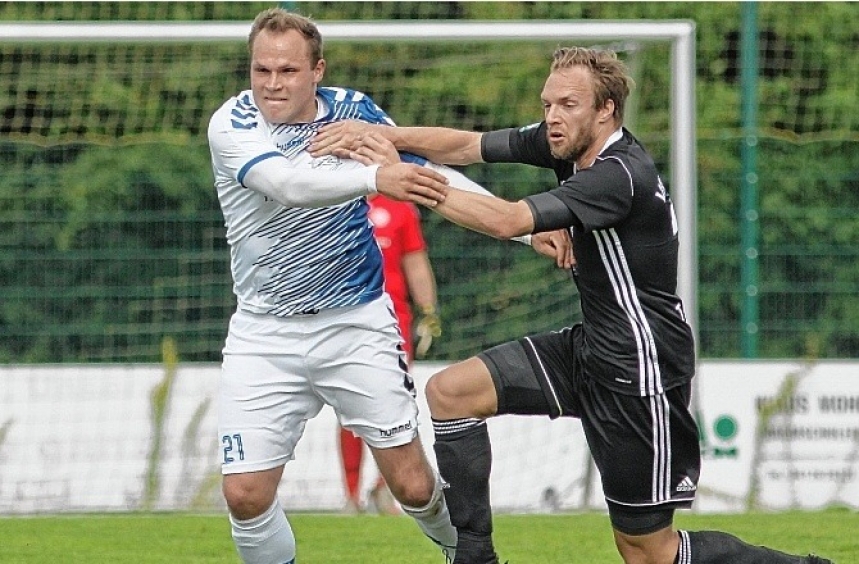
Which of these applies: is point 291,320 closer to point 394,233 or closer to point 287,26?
point 287,26

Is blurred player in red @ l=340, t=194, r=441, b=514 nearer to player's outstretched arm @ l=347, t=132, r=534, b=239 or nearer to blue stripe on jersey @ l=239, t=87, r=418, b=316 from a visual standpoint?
blue stripe on jersey @ l=239, t=87, r=418, b=316

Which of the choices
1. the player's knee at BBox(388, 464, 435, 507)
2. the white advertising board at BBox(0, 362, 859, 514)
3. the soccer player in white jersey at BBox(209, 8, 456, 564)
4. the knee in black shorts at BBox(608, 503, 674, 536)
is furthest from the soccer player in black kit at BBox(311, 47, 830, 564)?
the white advertising board at BBox(0, 362, 859, 514)

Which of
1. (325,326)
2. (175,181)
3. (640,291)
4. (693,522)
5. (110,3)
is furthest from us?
(110,3)

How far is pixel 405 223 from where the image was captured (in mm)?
10586

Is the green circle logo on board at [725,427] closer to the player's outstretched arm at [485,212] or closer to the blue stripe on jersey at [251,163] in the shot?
the player's outstretched arm at [485,212]

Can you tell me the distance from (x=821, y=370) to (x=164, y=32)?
16.0 feet

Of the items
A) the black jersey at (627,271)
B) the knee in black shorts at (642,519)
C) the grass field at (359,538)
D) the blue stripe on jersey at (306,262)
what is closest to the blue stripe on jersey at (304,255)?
the blue stripe on jersey at (306,262)

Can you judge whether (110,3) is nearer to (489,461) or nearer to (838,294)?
(838,294)

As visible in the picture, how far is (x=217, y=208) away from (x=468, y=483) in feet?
20.1

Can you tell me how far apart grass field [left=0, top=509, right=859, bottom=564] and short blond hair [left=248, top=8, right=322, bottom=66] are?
2727mm

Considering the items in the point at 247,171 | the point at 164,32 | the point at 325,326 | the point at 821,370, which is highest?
the point at 164,32

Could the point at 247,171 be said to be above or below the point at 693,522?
above

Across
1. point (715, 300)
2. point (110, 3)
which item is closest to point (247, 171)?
point (715, 300)

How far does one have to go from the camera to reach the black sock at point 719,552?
6234 millimetres
